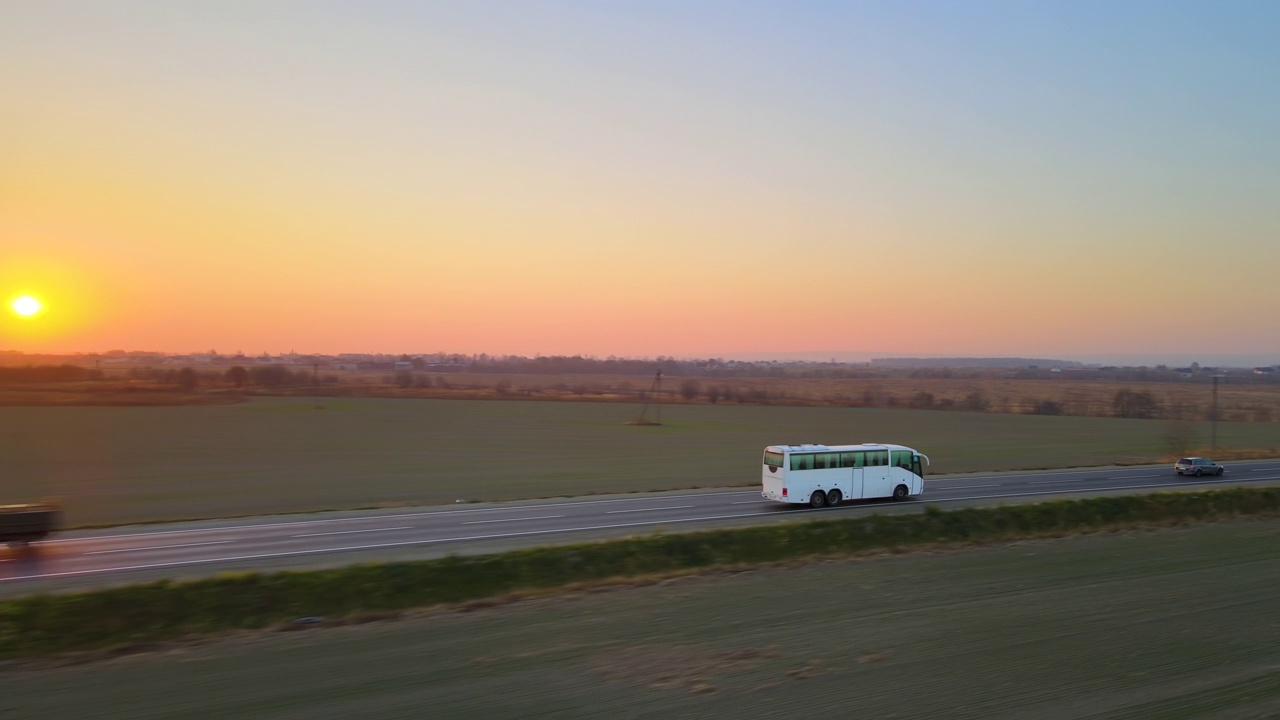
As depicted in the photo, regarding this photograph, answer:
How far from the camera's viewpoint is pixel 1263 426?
281ft

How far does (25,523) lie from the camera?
22.4m

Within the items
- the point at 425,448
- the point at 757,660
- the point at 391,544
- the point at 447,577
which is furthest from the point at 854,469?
the point at 425,448

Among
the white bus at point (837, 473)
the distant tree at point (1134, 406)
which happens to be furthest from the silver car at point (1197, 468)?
the distant tree at point (1134, 406)

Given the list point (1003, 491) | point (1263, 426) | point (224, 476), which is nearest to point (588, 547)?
point (1003, 491)

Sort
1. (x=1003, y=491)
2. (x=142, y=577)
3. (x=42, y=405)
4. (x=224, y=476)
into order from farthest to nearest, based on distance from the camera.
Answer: (x=42, y=405) < (x=224, y=476) < (x=1003, y=491) < (x=142, y=577)

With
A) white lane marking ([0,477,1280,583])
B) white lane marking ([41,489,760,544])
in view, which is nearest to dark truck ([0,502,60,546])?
white lane marking ([41,489,760,544])

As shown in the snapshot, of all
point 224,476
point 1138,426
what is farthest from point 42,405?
point 1138,426

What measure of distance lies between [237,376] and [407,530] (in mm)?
81373

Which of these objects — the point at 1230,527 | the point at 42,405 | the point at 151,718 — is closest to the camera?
the point at 151,718

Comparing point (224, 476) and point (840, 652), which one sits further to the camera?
point (224, 476)

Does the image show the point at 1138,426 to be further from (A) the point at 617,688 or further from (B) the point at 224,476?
(A) the point at 617,688

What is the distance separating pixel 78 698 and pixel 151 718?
1.43 meters

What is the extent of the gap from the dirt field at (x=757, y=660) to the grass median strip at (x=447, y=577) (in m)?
1.24

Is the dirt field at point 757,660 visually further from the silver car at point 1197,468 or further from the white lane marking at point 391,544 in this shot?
the silver car at point 1197,468
